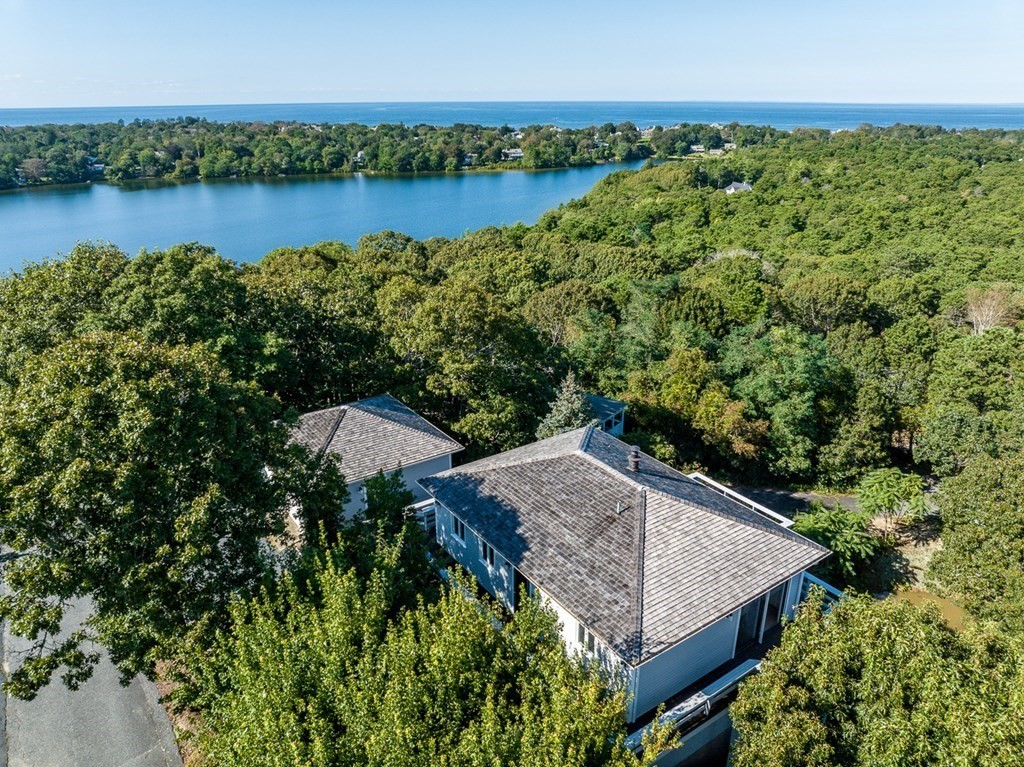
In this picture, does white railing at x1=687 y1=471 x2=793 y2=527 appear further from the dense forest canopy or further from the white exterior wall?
the dense forest canopy

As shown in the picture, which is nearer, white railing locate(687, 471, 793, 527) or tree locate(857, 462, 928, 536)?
white railing locate(687, 471, 793, 527)

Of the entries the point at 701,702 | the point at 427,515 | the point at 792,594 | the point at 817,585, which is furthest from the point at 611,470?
the point at 427,515

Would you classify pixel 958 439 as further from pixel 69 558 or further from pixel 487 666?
pixel 69 558

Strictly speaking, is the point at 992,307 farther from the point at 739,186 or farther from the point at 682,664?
the point at 739,186

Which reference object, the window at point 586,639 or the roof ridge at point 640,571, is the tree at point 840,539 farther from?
the window at point 586,639

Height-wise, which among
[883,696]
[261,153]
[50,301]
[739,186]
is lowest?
[883,696]

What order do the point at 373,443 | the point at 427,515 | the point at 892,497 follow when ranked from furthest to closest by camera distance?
the point at 892,497 → the point at 373,443 → the point at 427,515

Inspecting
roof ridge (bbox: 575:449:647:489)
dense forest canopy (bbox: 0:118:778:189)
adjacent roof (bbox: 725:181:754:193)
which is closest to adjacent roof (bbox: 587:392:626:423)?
roof ridge (bbox: 575:449:647:489)

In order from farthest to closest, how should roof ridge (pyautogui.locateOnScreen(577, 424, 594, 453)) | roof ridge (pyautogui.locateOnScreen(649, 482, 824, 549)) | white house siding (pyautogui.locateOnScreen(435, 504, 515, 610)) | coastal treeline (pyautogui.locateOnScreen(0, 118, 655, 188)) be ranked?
coastal treeline (pyautogui.locateOnScreen(0, 118, 655, 188))
roof ridge (pyautogui.locateOnScreen(577, 424, 594, 453))
white house siding (pyautogui.locateOnScreen(435, 504, 515, 610))
roof ridge (pyautogui.locateOnScreen(649, 482, 824, 549))
